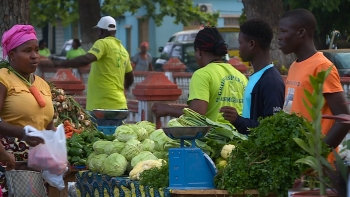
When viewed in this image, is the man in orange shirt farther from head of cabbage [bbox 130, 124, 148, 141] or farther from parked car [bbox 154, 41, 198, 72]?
parked car [bbox 154, 41, 198, 72]

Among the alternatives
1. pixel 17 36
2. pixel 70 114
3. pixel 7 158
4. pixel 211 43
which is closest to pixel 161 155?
pixel 211 43

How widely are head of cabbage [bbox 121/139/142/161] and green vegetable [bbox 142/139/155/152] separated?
42 millimetres

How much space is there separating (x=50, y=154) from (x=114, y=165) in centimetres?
53

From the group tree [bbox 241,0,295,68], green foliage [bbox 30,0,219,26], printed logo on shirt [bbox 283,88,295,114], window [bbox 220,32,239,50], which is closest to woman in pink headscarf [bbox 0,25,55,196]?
printed logo on shirt [bbox 283,88,295,114]

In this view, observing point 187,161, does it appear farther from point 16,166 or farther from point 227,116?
point 16,166

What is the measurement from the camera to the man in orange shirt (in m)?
4.97

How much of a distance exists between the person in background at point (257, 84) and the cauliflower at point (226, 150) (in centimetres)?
24

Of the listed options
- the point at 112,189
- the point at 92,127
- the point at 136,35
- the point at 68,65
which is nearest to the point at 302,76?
the point at 112,189

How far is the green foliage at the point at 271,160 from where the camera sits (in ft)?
16.2

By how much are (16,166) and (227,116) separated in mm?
1564

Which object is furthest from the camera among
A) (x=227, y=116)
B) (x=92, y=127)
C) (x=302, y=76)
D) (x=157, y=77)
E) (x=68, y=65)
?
(x=157, y=77)

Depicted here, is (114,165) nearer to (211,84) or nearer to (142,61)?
(211,84)

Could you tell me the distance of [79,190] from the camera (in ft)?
21.9

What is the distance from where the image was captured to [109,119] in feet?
27.0
